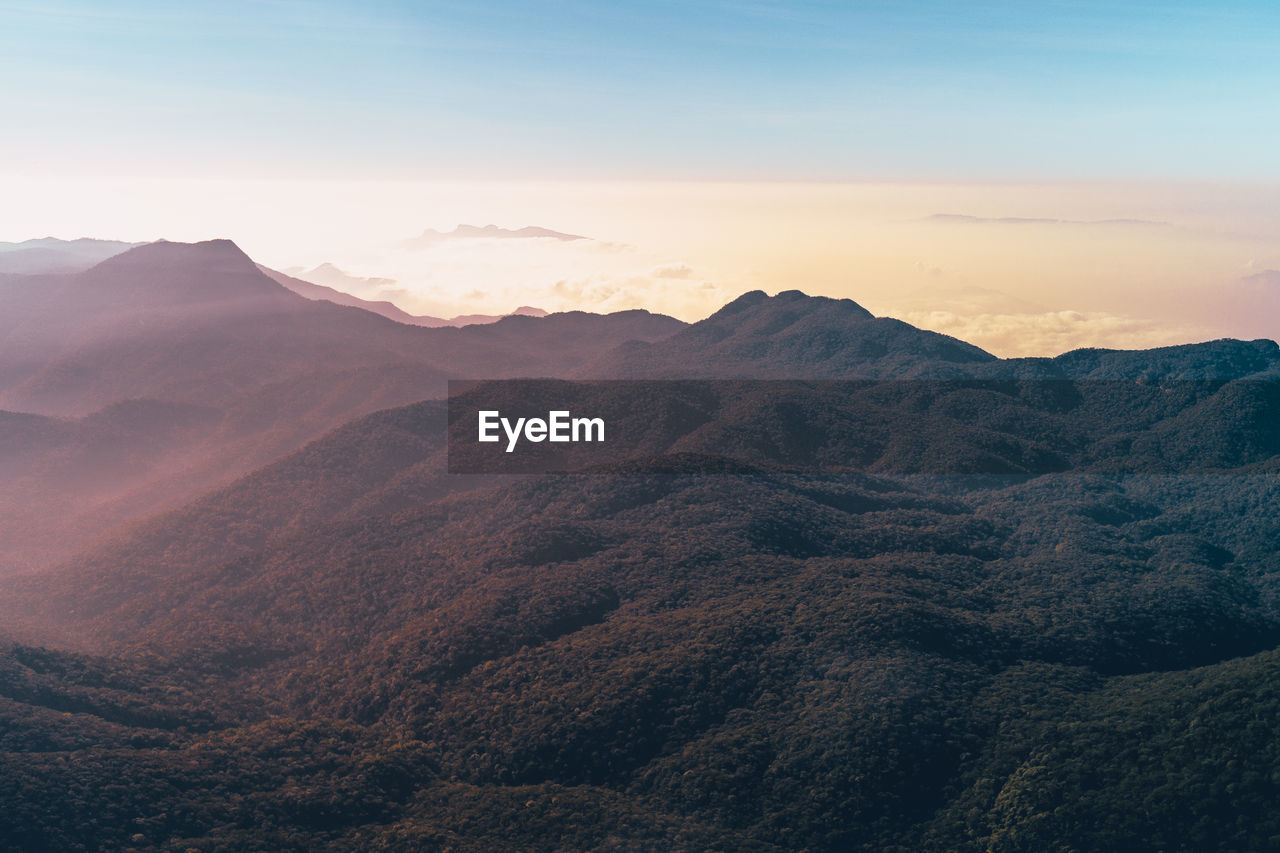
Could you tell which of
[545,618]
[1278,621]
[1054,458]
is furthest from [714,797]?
[1054,458]

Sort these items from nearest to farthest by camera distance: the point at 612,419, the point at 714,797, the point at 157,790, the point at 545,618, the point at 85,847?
the point at 85,847, the point at 157,790, the point at 714,797, the point at 545,618, the point at 612,419

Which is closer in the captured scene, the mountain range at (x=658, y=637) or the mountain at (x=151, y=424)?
the mountain range at (x=658, y=637)

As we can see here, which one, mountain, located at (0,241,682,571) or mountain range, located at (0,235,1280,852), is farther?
mountain, located at (0,241,682,571)

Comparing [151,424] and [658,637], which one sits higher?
[151,424]

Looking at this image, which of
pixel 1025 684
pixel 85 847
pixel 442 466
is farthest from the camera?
pixel 442 466

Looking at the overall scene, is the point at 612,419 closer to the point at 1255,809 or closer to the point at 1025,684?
the point at 1025,684

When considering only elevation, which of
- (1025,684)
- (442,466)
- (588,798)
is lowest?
(588,798)

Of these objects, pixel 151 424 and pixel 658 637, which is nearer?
pixel 658 637

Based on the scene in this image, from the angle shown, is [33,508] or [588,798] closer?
[588,798]
